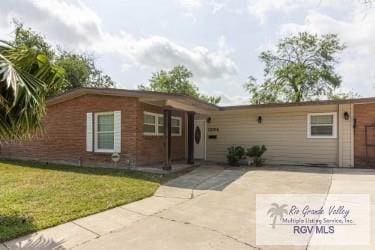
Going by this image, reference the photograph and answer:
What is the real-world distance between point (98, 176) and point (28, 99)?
4.70 meters

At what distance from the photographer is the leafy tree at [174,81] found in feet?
121

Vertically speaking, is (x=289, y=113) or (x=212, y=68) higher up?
(x=212, y=68)

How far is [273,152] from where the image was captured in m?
12.2

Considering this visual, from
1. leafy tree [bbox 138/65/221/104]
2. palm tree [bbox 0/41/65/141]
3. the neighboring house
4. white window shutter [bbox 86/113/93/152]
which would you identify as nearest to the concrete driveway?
palm tree [bbox 0/41/65/141]

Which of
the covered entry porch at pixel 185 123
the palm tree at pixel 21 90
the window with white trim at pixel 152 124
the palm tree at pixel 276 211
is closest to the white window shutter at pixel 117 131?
the window with white trim at pixel 152 124

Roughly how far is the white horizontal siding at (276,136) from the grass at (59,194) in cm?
510

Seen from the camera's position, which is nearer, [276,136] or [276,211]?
[276,211]

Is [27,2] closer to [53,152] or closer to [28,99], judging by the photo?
[53,152]

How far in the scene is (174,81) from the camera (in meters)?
37.2

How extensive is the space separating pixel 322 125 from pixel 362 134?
139 cm

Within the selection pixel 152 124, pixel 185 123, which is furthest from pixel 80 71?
pixel 152 124

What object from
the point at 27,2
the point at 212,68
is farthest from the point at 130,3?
the point at 212,68

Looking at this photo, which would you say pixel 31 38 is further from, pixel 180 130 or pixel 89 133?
pixel 180 130

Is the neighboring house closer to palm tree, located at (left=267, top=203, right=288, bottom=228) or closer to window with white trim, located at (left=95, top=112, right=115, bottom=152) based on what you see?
window with white trim, located at (left=95, top=112, right=115, bottom=152)
